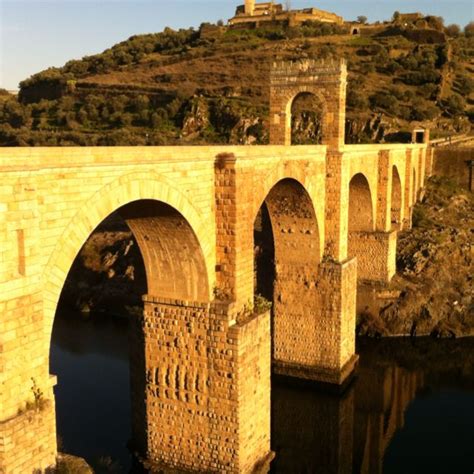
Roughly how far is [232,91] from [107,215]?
1545 inches

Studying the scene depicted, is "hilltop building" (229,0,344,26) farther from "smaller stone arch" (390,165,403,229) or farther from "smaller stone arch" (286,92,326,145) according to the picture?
"smaller stone arch" (390,165,403,229)

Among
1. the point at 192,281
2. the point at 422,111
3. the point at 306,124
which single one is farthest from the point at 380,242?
the point at 422,111

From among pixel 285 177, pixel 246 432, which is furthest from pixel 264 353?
pixel 285 177

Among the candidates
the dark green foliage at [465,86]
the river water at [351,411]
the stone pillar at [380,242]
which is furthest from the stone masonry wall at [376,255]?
the dark green foliage at [465,86]

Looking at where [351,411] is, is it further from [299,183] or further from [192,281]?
[192,281]

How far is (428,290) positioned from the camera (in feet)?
76.4

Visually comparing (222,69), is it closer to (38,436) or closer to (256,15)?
(256,15)

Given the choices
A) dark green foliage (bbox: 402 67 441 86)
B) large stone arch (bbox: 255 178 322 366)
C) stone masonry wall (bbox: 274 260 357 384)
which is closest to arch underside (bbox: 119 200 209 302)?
large stone arch (bbox: 255 178 322 366)

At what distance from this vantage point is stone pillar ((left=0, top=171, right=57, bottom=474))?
21.7 ft

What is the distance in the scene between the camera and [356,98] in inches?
1742

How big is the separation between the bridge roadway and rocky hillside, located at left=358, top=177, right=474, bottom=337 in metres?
4.56

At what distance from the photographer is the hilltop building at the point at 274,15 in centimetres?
6544

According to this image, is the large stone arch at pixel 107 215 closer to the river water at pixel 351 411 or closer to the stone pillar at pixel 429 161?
the river water at pixel 351 411

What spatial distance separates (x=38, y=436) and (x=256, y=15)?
66.9m
